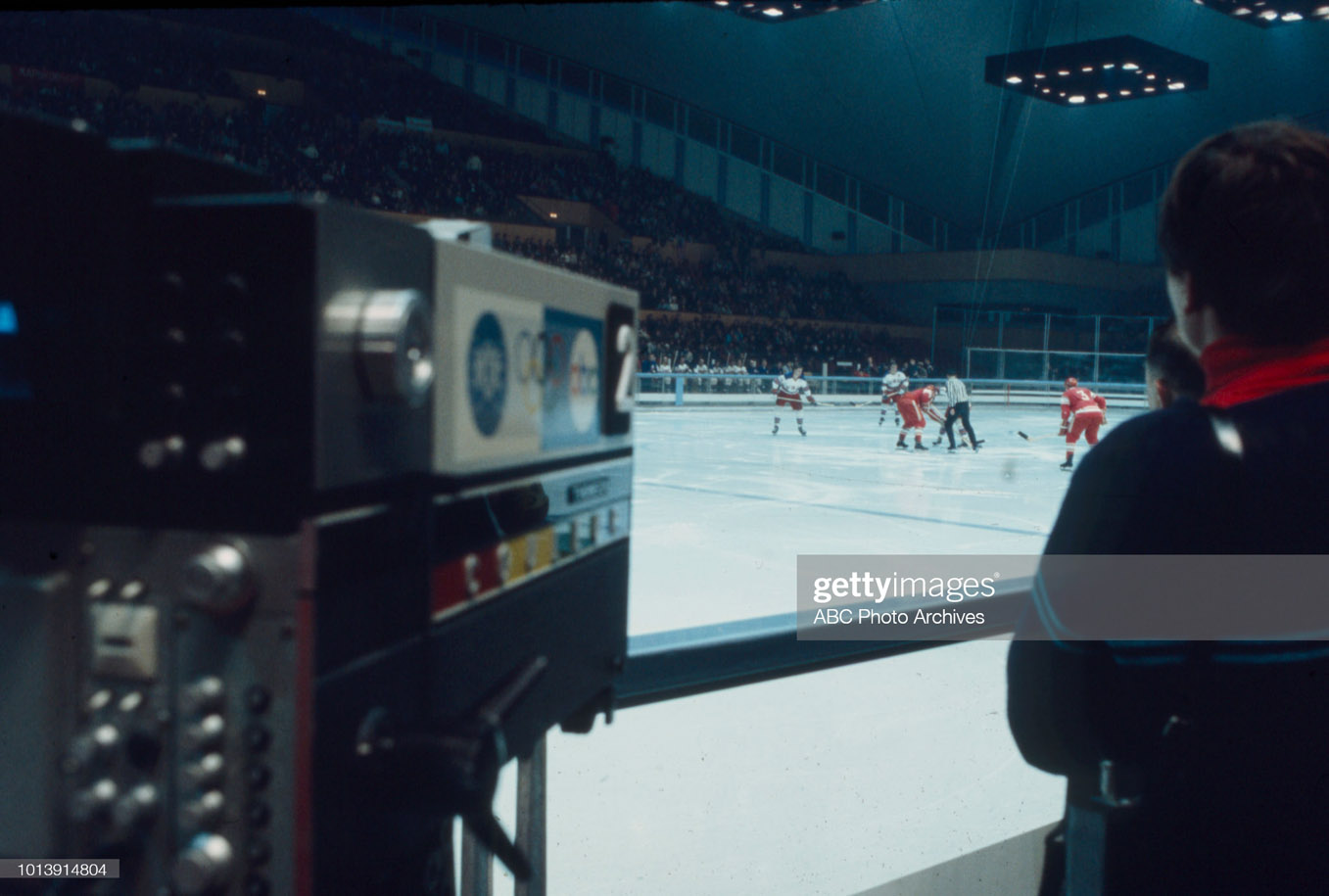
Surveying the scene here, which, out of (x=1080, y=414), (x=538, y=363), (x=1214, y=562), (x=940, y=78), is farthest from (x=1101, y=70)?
(x=538, y=363)

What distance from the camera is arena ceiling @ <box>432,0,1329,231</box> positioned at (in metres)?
20.9

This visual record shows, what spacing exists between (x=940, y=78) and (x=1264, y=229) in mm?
23124

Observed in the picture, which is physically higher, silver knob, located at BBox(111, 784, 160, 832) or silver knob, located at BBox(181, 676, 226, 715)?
silver knob, located at BBox(181, 676, 226, 715)

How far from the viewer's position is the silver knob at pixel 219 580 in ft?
1.73

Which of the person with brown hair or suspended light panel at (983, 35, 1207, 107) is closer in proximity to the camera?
the person with brown hair

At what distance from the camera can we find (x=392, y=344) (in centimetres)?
53

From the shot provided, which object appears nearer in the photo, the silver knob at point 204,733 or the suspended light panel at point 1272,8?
the silver knob at point 204,733

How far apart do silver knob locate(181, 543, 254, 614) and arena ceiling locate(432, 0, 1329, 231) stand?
2144 cm

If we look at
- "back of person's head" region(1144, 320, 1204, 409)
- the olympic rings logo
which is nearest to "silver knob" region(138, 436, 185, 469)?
the olympic rings logo

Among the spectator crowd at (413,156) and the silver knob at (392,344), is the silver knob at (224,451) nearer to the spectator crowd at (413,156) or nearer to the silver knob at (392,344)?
the silver knob at (392,344)

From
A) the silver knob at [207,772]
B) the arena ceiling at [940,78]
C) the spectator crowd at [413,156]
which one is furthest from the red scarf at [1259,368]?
the arena ceiling at [940,78]

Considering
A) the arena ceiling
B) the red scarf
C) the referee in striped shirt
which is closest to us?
the red scarf

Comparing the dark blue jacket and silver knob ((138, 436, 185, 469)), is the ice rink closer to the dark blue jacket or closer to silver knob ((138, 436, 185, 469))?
the dark blue jacket

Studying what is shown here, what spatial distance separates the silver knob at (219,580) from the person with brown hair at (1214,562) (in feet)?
1.84
